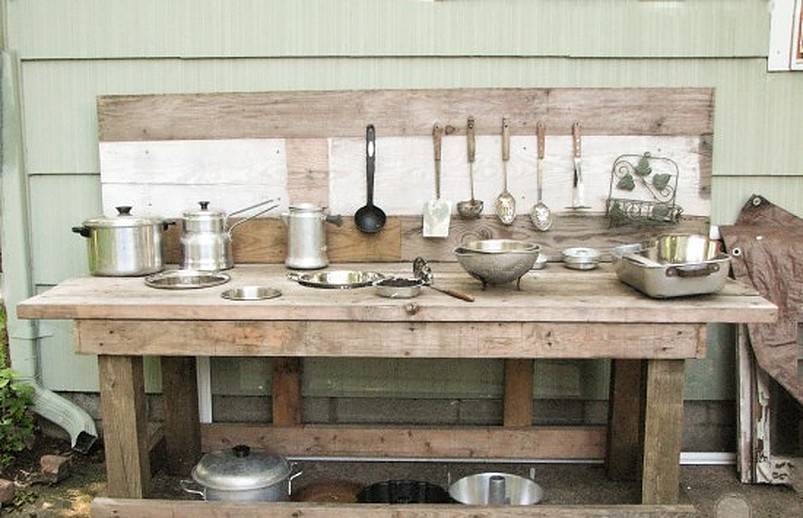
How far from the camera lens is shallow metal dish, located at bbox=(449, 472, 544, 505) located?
2.89 metres

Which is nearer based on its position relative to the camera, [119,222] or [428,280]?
[428,280]

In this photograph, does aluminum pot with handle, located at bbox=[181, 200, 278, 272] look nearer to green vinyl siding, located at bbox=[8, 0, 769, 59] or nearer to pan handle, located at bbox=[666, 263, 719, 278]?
green vinyl siding, located at bbox=[8, 0, 769, 59]

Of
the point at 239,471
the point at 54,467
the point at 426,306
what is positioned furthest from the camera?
the point at 54,467

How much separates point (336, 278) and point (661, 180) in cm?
138

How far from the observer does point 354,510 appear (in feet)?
8.13

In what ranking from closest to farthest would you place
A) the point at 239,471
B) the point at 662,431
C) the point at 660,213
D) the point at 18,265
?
the point at 662,431
the point at 239,471
the point at 660,213
the point at 18,265

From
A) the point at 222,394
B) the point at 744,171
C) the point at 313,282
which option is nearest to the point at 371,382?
the point at 222,394

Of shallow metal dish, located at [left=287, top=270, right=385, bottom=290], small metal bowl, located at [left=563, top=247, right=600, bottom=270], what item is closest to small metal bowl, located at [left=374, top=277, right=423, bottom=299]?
shallow metal dish, located at [left=287, top=270, right=385, bottom=290]

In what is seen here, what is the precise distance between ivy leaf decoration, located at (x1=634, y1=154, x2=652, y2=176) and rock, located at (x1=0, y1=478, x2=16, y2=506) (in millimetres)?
2827

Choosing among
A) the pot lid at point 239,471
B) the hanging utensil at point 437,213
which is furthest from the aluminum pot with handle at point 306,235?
the pot lid at point 239,471

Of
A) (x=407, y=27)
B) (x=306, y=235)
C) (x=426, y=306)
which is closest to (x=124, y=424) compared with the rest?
(x=306, y=235)

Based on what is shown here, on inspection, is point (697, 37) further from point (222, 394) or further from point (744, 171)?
point (222, 394)

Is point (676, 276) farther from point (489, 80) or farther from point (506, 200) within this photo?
point (489, 80)

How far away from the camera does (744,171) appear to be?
318cm
